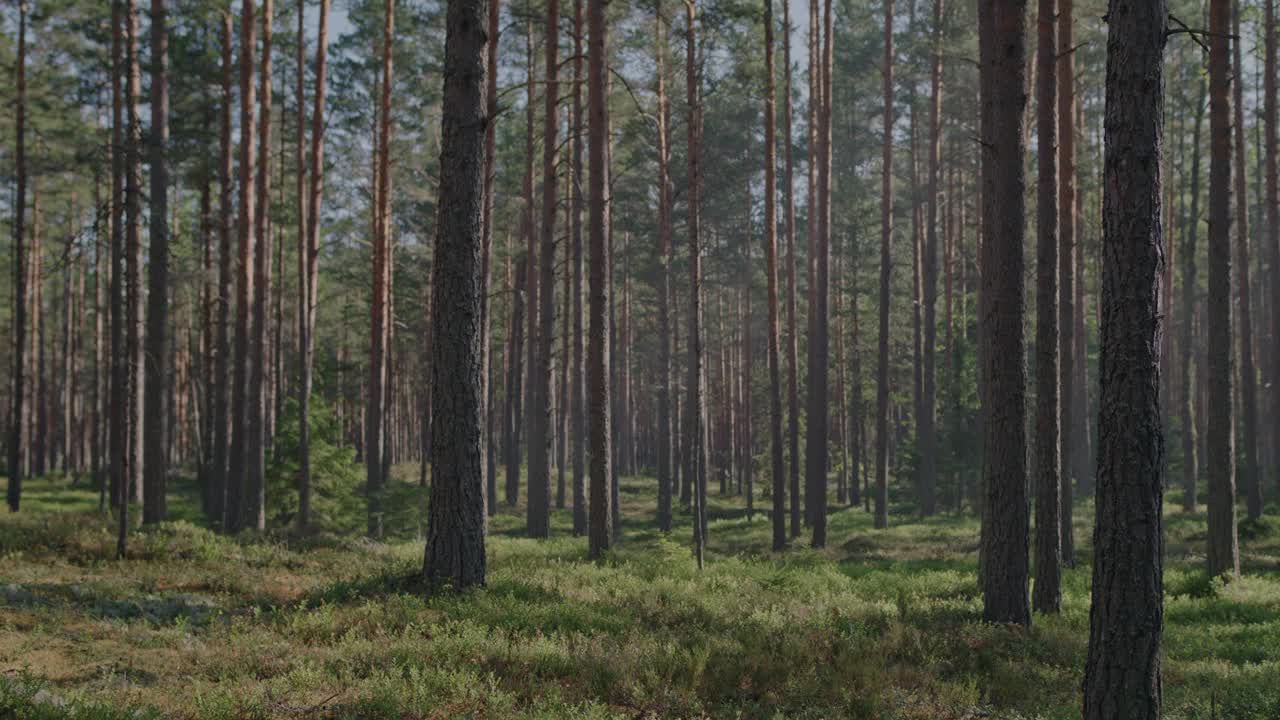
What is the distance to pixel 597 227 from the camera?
1379 cm

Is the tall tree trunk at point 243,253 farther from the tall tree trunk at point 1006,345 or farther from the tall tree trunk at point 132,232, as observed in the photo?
the tall tree trunk at point 1006,345

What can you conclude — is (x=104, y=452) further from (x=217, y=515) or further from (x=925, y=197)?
(x=925, y=197)

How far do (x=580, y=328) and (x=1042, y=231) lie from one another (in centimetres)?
1313

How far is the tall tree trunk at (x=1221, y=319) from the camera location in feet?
41.9

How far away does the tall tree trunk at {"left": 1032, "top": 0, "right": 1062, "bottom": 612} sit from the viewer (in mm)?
9859

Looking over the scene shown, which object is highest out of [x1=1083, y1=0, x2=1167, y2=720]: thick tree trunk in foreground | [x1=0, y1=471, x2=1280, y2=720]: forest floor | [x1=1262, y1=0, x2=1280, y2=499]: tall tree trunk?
[x1=1262, y1=0, x2=1280, y2=499]: tall tree trunk

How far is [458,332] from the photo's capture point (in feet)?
30.4

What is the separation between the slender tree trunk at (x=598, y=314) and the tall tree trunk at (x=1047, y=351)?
6.28 m

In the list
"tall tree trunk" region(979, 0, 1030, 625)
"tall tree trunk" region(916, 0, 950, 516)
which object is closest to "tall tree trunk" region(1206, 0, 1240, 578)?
"tall tree trunk" region(979, 0, 1030, 625)

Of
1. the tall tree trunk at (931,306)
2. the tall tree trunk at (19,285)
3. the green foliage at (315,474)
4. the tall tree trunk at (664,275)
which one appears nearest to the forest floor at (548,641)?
the green foliage at (315,474)

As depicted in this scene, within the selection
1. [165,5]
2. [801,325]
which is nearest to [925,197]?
[801,325]

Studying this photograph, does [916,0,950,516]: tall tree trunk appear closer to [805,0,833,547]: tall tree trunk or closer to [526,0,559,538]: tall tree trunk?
[805,0,833,547]: tall tree trunk

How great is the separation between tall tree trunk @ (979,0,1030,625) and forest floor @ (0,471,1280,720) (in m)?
0.64

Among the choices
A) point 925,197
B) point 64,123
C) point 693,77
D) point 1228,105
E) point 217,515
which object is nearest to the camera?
point 1228,105
